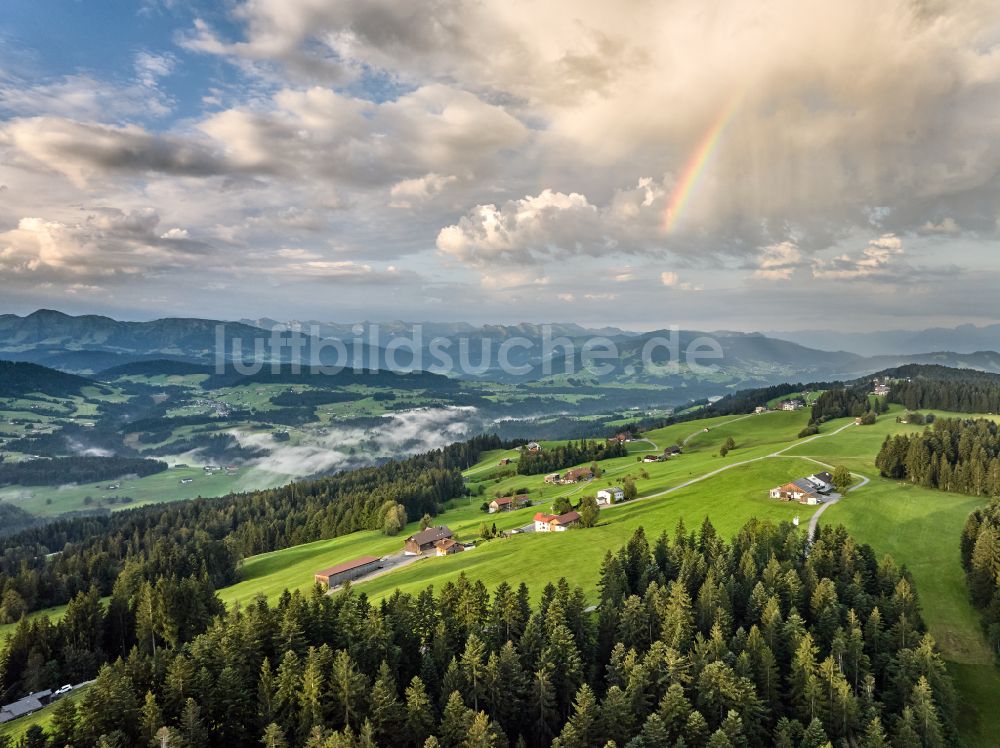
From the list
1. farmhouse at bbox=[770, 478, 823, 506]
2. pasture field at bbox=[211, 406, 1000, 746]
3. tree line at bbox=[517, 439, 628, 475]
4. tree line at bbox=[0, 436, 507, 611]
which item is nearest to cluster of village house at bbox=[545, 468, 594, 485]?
pasture field at bbox=[211, 406, 1000, 746]

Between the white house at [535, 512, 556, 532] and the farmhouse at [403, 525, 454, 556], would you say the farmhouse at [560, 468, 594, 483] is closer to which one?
the white house at [535, 512, 556, 532]

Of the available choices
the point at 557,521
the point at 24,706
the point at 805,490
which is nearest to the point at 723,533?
the point at 805,490

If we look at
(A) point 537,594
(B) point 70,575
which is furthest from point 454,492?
(A) point 537,594

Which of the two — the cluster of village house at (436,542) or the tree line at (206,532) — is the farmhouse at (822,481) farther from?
the tree line at (206,532)

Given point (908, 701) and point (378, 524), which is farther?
point (378, 524)

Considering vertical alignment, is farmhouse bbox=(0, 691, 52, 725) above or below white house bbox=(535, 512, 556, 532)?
below

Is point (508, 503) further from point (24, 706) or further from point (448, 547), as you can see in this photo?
point (24, 706)

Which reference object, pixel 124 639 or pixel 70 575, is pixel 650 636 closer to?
pixel 124 639
